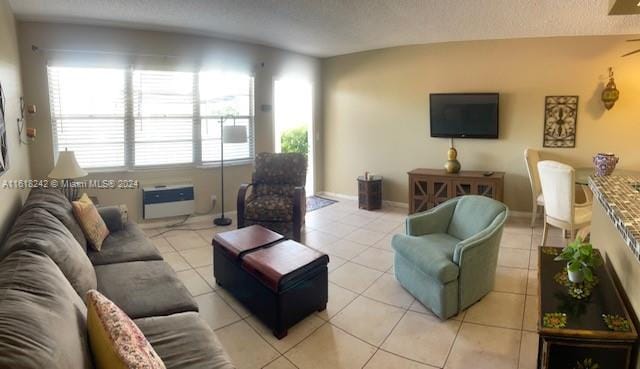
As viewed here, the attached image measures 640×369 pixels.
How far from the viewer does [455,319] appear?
2.64 metres

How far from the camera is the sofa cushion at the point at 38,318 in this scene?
1.02m

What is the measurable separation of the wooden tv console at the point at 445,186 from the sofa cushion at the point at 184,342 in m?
3.82

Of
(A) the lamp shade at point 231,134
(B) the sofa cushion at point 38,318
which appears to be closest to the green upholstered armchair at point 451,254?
(B) the sofa cushion at point 38,318

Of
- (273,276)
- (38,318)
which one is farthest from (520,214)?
(38,318)

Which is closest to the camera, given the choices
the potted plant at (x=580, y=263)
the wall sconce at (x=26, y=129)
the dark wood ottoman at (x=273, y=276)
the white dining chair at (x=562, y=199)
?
the potted plant at (x=580, y=263)

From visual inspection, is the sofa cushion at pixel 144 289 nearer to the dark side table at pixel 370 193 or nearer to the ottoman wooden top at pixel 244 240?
the ottoman wooden top at pixel 244 240

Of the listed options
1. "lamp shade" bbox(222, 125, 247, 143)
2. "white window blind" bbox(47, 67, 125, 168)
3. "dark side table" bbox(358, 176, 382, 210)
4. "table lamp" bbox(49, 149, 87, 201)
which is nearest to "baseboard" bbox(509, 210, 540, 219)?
"dark side table" bbox(358, 176, 382, 210)

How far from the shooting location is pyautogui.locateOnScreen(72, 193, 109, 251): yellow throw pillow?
276 centimetres

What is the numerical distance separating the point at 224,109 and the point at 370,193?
2.39 meters

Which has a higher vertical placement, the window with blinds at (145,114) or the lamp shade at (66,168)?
the window with blinds at (145,114)

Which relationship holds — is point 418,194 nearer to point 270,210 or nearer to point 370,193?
point 370,193

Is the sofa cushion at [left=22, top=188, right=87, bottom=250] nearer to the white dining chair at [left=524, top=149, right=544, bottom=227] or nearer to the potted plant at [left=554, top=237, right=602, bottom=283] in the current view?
the potted plant at [left=554, top=237, right=602, bottom=283]

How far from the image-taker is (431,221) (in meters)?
3.25

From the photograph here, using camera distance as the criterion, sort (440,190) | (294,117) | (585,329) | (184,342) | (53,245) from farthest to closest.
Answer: (294,117) < (440,190) < (53,245) < (184,342) < (585,329)
